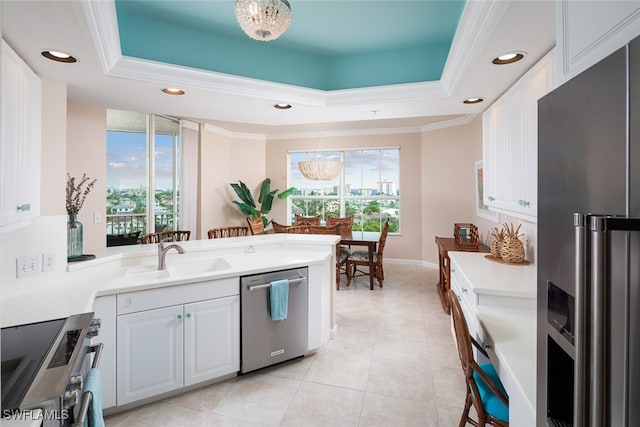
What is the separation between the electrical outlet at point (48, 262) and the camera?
6.80ft

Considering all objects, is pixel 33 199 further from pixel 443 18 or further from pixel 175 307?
pixel 443 18

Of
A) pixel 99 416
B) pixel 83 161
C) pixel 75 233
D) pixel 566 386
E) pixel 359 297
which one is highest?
pixel 83 161

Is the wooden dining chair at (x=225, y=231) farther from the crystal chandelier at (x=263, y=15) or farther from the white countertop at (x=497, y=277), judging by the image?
the white countertop at (x=497, y=277)

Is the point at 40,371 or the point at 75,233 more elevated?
the point at 75,233

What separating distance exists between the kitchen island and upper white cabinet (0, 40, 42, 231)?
507mm

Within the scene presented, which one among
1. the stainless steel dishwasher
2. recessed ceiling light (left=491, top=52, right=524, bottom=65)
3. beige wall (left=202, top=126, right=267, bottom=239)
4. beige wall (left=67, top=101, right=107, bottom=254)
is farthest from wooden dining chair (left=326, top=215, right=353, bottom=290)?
recessed ceiling light (left=491, top=52, right=524, bottom=65)

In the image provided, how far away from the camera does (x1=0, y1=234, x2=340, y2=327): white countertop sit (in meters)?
1.72

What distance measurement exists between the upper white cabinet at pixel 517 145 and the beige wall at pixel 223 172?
4.89m

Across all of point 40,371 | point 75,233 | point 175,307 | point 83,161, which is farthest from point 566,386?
point 83,161

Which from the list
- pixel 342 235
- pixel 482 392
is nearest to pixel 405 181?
pixel 342 235

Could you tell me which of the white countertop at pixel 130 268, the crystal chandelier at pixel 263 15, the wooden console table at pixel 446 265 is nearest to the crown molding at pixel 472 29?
the crystal chandelier at pixel 263 15

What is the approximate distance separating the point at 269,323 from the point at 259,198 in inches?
178

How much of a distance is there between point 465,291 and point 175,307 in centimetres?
215

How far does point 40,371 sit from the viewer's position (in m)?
1.11
